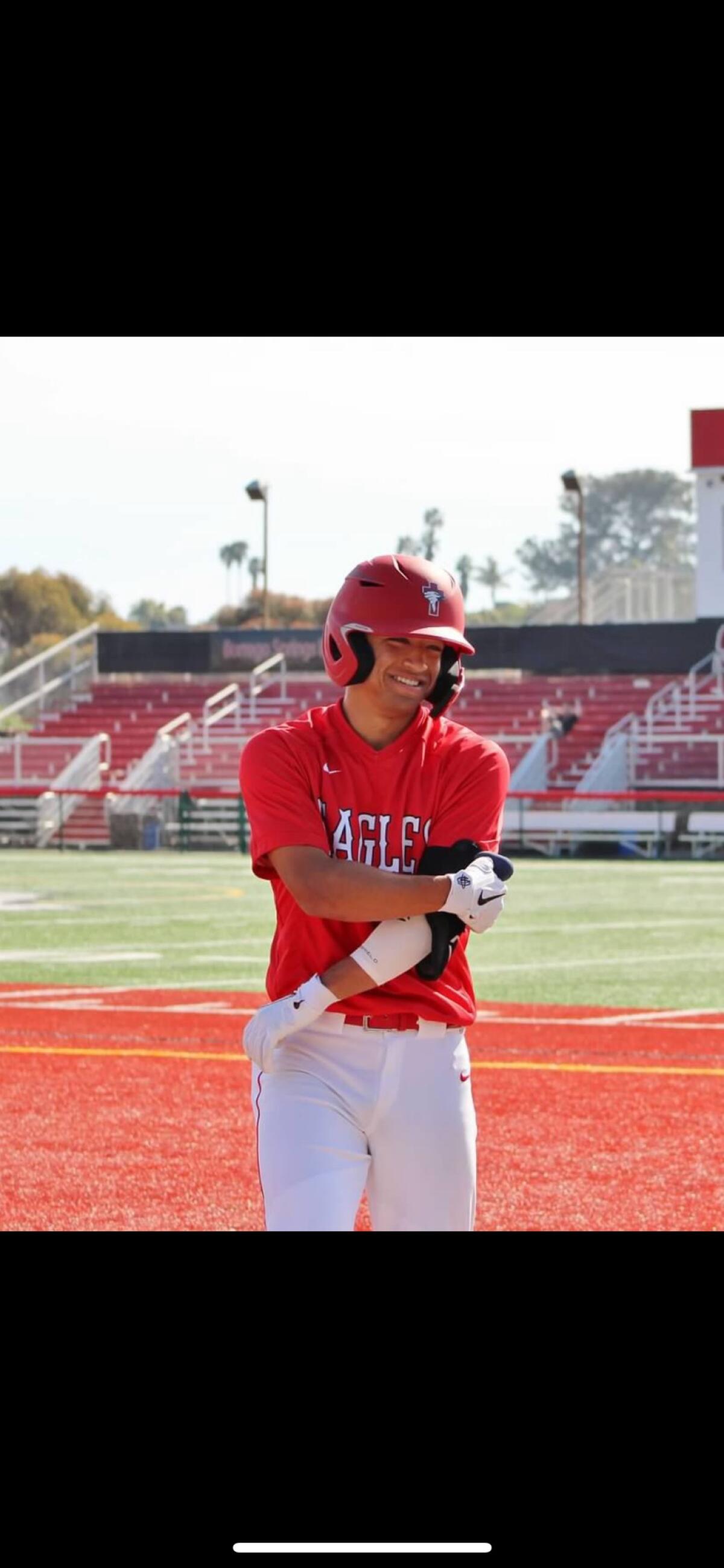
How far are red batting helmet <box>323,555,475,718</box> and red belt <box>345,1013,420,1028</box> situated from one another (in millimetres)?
604

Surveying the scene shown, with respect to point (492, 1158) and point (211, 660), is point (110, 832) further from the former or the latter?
point (492, 1158)

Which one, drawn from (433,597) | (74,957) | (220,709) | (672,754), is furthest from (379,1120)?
(220,709)

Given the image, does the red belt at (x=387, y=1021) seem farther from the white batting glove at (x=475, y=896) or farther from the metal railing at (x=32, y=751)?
the metal railing at (x=32, y=751)

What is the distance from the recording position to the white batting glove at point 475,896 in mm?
4250

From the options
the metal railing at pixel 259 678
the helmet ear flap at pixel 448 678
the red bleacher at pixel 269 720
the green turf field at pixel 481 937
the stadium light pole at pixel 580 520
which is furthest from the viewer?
the stadium light pole at pixel 580 520

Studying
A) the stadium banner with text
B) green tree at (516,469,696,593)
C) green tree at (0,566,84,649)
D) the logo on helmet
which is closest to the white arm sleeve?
the logo on helmet

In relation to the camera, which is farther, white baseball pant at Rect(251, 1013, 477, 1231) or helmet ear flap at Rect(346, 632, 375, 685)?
helmet ear flap at Rect(346, 632, 375, 685)

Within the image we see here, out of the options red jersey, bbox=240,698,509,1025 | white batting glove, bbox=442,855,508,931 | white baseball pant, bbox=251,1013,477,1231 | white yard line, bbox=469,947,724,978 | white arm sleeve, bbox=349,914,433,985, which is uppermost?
red jersey, bbox=240,698,509,1025

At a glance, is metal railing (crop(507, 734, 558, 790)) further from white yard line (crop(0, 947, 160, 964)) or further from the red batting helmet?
the red batting helmet

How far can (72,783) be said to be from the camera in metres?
43.2

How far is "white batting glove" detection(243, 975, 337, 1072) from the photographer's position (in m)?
4.17

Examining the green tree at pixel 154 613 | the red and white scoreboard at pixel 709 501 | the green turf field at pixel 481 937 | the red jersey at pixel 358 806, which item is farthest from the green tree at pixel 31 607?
the red jersey at pixel 358 806
